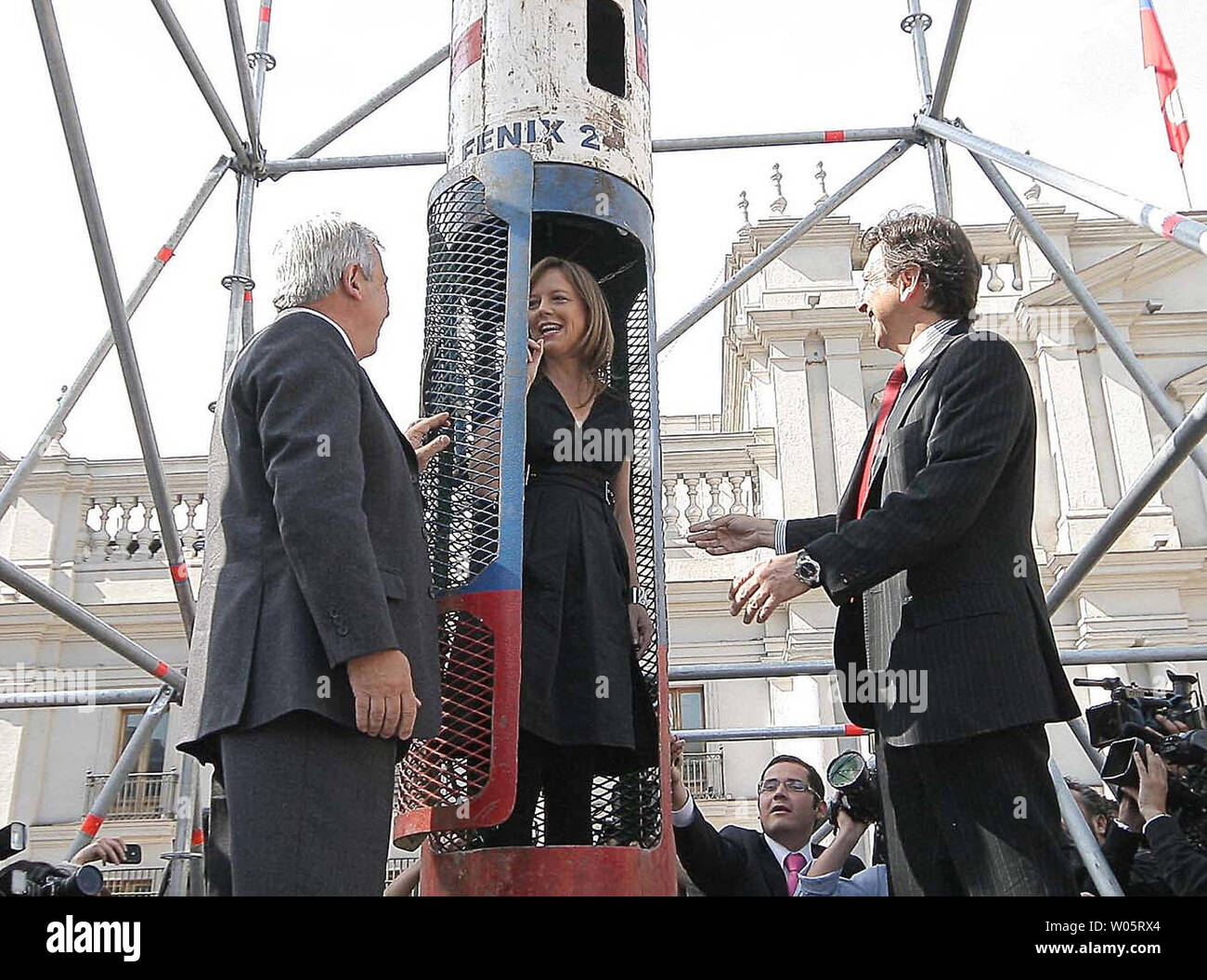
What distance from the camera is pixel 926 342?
3.12 m

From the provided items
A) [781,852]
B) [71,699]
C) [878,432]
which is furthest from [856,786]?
[71,699]

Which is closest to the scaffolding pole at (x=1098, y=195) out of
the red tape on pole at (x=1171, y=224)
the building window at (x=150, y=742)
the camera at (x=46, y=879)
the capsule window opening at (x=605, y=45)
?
the red tape on pole at (x=1171, y=224)

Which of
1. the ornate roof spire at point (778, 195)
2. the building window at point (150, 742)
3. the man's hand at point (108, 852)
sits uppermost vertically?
the ornate roof spire at point (778, 195)

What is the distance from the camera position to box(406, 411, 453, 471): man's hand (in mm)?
A: 3455

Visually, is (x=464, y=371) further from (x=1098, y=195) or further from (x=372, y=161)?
(x=372, y=161)

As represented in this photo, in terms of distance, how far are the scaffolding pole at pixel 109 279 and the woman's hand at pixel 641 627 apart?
141 centimetres

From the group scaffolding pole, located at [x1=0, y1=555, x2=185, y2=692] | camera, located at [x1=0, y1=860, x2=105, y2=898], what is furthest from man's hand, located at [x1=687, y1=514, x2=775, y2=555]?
scaffolding pole, located at [x1=0, y1=555, x2=185, y2=692]

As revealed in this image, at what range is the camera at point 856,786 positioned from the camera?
13.9ft

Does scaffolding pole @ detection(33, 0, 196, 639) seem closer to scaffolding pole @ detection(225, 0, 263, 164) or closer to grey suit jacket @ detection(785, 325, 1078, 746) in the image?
scaffolding pole @ detection(225, 0, 263, 164)

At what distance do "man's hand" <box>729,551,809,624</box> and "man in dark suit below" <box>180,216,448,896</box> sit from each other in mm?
683

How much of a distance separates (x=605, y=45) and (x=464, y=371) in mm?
1090

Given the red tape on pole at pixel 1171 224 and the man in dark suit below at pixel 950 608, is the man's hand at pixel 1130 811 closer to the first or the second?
the man in dark suit below at pixel 950 608

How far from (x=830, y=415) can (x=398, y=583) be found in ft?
49.6
